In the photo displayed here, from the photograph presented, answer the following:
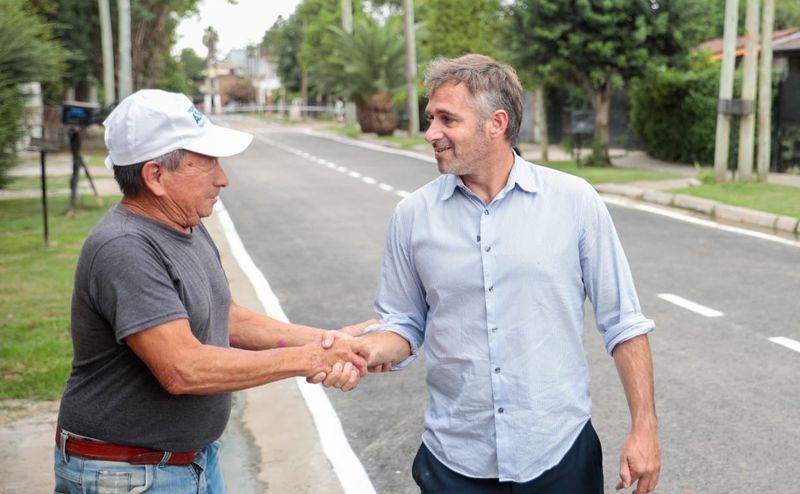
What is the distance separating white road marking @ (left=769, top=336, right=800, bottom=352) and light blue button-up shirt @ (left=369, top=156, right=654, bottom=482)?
491 centimetres

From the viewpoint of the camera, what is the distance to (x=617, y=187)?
19297 mm

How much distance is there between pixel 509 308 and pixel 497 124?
1.81 ft

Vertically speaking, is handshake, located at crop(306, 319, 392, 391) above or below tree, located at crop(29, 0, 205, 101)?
below

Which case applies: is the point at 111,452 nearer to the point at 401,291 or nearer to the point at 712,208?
the point at 401,291

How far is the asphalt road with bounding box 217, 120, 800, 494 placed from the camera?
18.5 ft

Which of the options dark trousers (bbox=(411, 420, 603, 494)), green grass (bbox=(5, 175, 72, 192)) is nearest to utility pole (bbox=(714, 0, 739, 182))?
green grass (bbox=(5, 175, 72, 192))

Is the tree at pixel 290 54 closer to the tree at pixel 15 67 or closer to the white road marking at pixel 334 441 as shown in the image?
the tree at pixel 15 67

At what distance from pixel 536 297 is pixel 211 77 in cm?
16785

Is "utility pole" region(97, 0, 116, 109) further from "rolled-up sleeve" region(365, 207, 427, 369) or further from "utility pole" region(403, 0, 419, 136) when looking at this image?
"rolled-up sleeve" region(365, 207, 427, 369)

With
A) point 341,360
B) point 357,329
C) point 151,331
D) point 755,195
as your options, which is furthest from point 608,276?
point 755,195

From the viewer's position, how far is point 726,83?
18.5 m

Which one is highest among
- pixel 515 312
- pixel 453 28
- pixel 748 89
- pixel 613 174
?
pixel 453 28

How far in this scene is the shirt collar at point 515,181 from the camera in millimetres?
3295

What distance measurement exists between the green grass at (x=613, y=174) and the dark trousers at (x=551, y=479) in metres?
17.0
